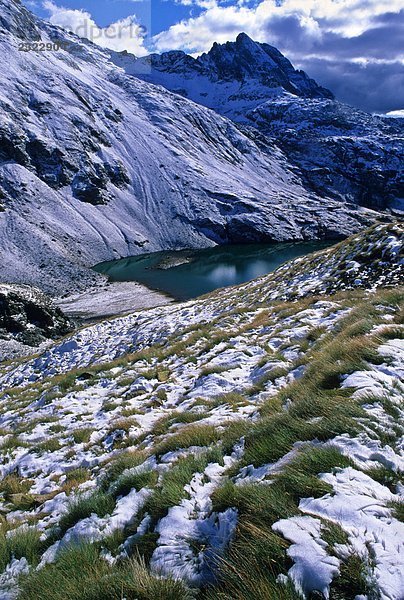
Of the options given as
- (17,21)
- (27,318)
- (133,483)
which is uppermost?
(17,21)

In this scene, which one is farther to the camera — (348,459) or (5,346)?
(5,346)

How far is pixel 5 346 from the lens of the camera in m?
36.9

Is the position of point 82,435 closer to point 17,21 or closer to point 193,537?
point 193,537

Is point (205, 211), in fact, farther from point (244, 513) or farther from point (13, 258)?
point (244, 513)

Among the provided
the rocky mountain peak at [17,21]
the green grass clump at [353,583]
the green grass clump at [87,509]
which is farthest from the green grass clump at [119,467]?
the rocky mountain peak at [17,21]

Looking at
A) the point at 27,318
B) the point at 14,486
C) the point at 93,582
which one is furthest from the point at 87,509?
the point at 27,318

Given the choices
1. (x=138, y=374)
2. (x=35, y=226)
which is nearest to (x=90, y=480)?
(x=138, y=374)

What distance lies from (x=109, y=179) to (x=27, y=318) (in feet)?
336

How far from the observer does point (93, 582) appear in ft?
11.4

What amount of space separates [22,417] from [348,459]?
12.0m

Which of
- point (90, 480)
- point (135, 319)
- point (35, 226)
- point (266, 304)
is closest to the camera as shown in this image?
point (90, 480)

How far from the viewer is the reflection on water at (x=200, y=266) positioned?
78.4 m

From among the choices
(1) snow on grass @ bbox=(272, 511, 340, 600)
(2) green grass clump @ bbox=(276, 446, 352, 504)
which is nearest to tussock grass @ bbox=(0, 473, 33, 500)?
(2) green grass clump @ bbox=(276, 446, 352, 504)

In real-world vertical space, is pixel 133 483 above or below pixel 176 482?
below
